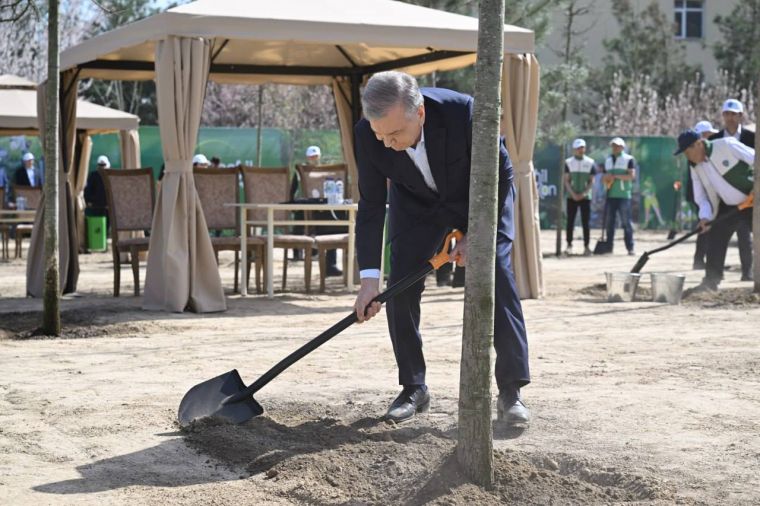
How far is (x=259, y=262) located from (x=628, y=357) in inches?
215

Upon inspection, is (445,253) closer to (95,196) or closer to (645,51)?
(95,196)

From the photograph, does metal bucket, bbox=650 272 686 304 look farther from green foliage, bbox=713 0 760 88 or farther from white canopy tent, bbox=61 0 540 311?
green foliage, bbox=713 0 760 88

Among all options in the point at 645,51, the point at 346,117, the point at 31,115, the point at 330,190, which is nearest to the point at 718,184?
the point at 330,190

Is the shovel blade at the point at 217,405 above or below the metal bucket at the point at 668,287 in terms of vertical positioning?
below

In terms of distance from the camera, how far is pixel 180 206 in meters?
10.3

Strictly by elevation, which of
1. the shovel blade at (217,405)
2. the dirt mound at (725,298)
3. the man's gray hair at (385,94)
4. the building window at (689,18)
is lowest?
the shovel blade at (217,405)

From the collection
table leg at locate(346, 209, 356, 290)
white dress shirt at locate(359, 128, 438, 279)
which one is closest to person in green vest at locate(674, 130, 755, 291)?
table leg at locate(346, 209, 356, 290)

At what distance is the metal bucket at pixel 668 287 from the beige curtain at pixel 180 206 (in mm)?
3996

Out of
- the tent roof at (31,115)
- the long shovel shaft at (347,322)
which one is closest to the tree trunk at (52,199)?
the long shovel shaft at (347,322)

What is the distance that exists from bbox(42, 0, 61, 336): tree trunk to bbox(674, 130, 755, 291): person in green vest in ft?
20.3

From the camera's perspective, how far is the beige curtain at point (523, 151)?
11.1 m

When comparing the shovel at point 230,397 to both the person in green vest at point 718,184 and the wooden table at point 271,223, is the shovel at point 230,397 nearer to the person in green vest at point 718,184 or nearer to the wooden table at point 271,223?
the wooden table at point 271,223

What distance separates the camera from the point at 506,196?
198 inches

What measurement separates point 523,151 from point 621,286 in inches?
62.5
